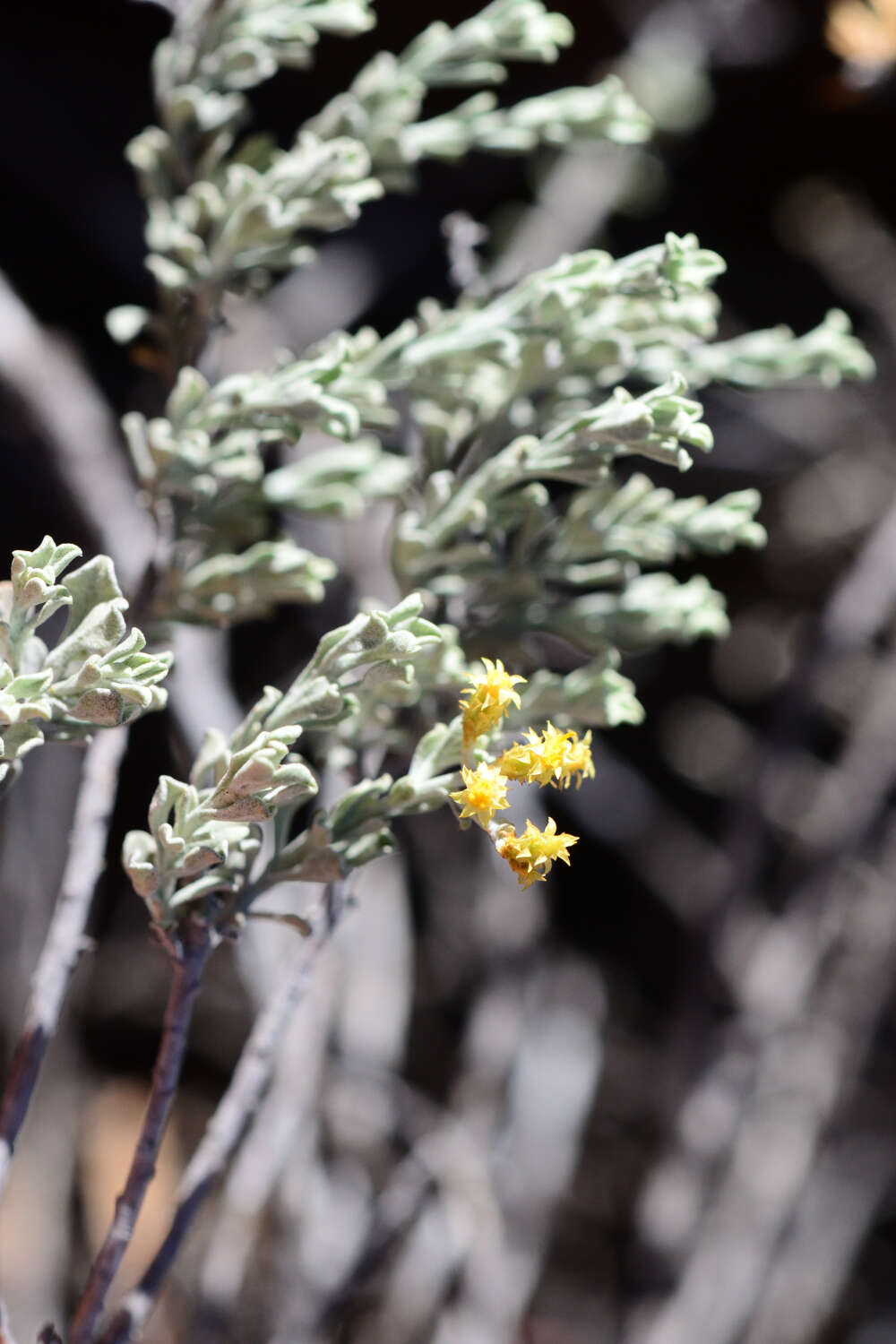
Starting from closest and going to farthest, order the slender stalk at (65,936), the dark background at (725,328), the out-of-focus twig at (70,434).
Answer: the slender stalk at (65,936), the out-of-focus twig at (70,434), the dark background at (725,328)

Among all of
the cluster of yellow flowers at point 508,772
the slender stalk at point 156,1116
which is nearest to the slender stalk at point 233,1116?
the slender stalk at point 156,1116

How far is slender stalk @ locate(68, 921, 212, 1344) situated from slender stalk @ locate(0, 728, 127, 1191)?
0.19 ft

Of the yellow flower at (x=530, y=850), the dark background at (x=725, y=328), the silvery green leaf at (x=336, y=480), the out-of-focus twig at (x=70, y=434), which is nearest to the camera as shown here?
the yellow flower at (x=530, y=850)

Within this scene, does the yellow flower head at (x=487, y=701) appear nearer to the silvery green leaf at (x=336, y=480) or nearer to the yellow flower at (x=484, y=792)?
the yellow flower at (x=484, y=792)

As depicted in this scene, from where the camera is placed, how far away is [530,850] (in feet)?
1.34

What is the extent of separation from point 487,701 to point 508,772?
28mm

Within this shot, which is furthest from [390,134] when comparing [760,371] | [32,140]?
[32,140]

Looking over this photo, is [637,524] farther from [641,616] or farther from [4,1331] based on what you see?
[4,1331]

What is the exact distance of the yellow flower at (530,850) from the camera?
406 millimetres

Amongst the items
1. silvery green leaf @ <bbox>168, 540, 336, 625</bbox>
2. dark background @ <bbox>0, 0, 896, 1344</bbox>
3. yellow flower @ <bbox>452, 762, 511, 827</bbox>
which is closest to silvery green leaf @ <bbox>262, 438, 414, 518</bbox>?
silvery green leaf @ <bbox>168, 540, 336, 625</bbox>

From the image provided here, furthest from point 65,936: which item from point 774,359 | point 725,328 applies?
point 725,328

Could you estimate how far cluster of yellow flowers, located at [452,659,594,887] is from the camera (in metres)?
0.41

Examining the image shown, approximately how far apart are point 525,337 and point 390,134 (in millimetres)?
163

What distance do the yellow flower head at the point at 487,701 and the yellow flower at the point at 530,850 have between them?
0.14ft
